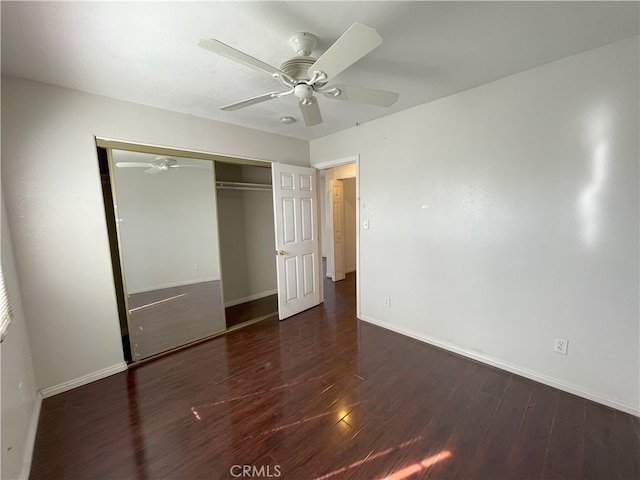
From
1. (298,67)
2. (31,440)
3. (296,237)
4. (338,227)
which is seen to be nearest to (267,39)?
(298,67)

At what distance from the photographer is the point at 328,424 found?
172 cm

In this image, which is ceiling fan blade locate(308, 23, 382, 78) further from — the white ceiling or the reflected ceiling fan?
the reflected ceiling fan

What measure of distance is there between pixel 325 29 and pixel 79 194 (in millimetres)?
2286

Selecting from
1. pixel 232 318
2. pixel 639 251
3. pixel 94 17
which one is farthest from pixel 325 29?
pixel 232 318

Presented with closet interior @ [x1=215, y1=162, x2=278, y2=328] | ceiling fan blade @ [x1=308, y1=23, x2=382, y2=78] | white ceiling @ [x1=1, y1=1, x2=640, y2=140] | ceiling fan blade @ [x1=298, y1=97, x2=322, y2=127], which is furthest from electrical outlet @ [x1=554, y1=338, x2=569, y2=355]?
closet interior @ [x1=215, y1=162, x2=278, y2=328]

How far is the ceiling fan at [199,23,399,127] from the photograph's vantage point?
1.16 metres

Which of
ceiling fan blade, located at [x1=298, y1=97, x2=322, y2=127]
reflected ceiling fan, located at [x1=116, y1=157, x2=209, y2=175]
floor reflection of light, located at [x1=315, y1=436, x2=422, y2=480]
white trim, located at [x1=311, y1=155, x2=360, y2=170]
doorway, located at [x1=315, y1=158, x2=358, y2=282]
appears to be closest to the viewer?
floor reflection of light, located at [x1=315, y1=436, x2=422, y2=480]

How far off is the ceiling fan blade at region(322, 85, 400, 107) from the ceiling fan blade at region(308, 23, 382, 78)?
22 cm

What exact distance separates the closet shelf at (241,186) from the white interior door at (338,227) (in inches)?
62.5

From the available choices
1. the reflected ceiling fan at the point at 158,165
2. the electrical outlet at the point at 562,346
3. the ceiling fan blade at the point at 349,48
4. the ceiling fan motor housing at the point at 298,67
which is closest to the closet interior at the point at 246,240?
the reflected ceiling fan at the point at 158,165

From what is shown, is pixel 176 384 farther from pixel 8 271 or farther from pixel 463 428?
pixel 463 428

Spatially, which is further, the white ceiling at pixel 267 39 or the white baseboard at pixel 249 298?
the white baseboard at pixel 249 298

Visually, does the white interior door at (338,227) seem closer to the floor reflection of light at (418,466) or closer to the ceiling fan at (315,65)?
the ceiling fan at (315,65)

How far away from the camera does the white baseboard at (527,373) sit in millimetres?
1791
